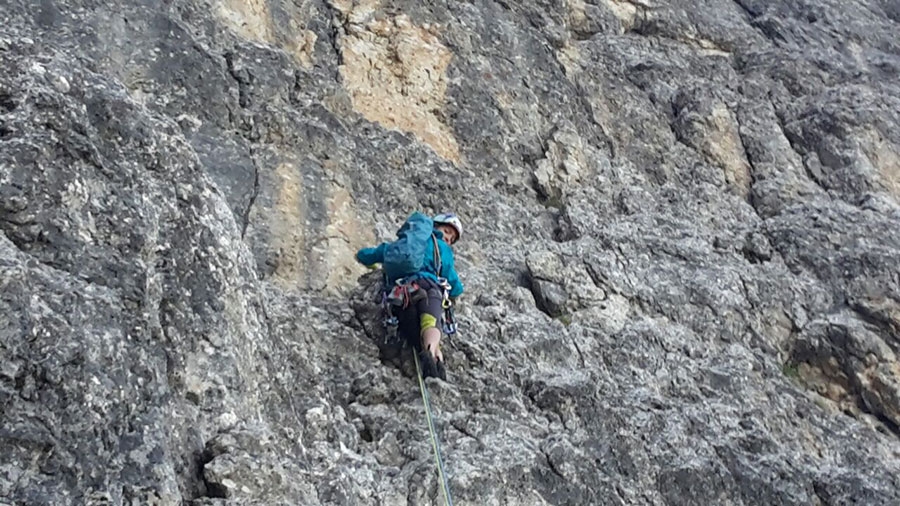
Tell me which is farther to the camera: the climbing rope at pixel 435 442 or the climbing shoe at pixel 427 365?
the climbing shoe at pixel 427 365

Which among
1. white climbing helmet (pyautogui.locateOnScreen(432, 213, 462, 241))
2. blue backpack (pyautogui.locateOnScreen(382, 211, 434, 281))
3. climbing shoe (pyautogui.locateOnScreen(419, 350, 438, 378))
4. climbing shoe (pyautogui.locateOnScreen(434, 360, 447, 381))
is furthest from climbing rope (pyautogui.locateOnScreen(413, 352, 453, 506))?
white climbing helmet (pyautogui.locateOnScreen(432, 213, 462, 241))

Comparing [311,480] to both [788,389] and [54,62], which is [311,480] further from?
[788,389]

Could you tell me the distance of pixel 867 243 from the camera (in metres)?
14.2

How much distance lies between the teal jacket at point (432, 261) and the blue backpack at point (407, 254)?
0.23ft

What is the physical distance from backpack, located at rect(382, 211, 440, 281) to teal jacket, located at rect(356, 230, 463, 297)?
0.22 feet

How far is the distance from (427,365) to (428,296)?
0.71 metres

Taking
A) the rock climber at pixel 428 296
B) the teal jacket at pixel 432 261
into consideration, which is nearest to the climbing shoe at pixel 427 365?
the rock climber at pixel 428 296

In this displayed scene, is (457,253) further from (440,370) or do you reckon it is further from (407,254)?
(440,370)

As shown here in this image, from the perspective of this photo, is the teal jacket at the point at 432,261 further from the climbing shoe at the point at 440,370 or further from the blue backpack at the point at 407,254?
the climbing shoe at the point at 440,370

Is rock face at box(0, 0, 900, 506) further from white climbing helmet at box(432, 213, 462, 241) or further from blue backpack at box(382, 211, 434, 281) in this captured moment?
white climbing helmet at box(432, 213, 462, 241)

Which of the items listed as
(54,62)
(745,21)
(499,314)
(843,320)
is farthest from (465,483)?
(745,21)

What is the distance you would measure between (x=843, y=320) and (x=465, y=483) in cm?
727

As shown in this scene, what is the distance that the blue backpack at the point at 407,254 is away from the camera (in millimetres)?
9445

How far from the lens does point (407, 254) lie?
944cm
